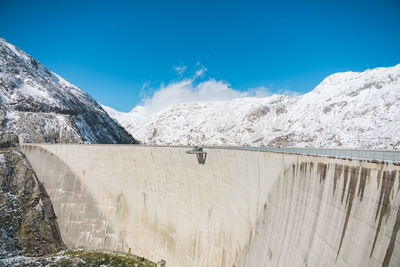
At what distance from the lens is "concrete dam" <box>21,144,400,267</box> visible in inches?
346

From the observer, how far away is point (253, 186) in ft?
57.0

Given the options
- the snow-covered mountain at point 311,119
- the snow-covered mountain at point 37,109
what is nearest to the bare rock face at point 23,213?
the snow-covered mountain at point 37,109

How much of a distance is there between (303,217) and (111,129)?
235 ft

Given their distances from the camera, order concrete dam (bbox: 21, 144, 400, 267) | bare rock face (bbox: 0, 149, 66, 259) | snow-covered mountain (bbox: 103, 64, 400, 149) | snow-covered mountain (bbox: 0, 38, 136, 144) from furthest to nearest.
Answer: snow-covered mountain (bbox: 103, 64, 400, 149) < snow-covered mountain (bbox: 0, 38, 136, 144) < bare rock face (bbox: 0, 149, 66, 259) < concrete dam (bbox: 21, 144, 400, 267)

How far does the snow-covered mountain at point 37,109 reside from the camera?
48500 millimetres

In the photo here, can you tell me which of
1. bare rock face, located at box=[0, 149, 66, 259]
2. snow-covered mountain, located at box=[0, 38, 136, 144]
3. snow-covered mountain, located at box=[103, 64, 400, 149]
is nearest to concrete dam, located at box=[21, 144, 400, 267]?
bare rock face, located at box=[0, 149, 66, 259]

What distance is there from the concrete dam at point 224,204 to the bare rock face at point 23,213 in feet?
4.16

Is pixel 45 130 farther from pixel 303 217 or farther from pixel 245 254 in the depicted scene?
pixel 303 217

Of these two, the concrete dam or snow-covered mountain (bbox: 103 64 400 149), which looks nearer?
the concrete dam

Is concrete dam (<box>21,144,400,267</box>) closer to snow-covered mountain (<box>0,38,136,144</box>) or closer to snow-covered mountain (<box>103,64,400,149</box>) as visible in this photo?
snow-covered mountain (<box>0,38,136,144</box>)

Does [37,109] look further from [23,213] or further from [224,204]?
[224,204]

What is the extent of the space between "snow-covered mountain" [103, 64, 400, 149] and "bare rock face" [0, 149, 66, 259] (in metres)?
80.2

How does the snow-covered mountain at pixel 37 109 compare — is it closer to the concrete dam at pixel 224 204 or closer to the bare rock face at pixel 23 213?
the concrete dam at pixel 224 204

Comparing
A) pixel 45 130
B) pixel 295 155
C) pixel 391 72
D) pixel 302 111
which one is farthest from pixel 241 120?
pixel 295 155
